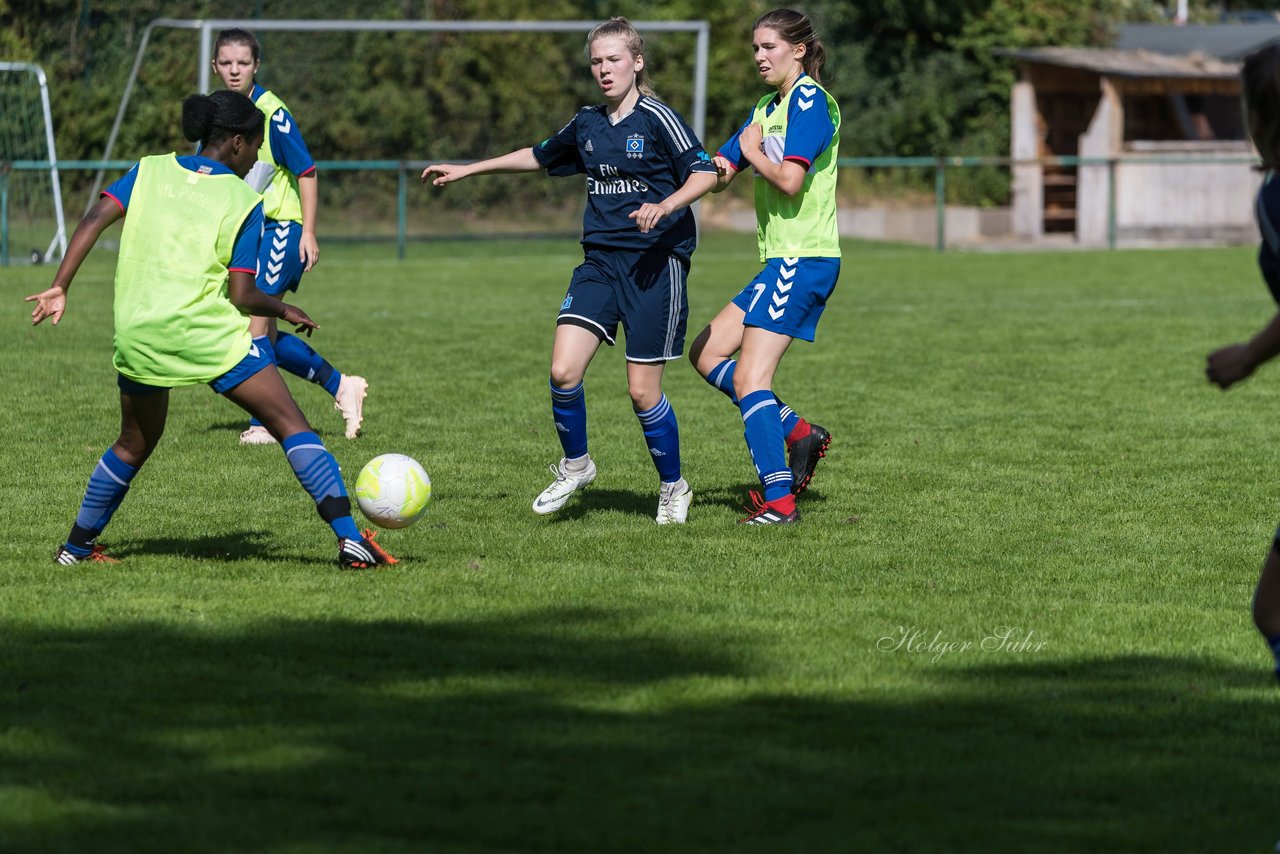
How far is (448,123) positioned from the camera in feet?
93.0

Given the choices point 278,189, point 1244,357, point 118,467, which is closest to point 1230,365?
point 1244,357

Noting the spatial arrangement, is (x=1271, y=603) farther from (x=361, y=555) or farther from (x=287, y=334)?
(x=287, y=334)

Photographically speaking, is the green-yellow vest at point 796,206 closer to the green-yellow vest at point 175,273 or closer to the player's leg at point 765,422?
the player's leg at point 765,422

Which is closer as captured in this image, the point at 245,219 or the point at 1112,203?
the point at 245,219

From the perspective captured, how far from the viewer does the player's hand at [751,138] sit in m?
7.09

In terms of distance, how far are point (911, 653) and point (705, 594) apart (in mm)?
969

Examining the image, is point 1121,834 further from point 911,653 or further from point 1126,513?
point 1126,513

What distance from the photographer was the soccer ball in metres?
6.52

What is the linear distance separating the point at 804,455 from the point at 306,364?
10.3 feet

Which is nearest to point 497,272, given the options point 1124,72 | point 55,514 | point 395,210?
point 395,210

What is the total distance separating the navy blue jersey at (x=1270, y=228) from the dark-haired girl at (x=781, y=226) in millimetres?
3149

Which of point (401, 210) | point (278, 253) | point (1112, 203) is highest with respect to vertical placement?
point (278, 253)

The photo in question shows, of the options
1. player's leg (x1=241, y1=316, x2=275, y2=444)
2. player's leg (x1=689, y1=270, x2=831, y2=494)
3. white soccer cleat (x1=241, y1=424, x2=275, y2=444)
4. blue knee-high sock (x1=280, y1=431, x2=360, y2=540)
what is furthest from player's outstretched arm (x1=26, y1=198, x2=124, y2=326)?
white soccer cleat (x1=241, y1=424, x2=275, y2=444)

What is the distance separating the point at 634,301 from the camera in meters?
7.24
